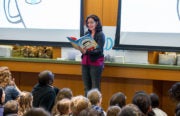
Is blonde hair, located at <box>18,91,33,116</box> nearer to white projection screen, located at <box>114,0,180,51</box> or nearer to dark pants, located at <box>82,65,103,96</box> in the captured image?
dark pants, located at <box>82,65,103,96</box>

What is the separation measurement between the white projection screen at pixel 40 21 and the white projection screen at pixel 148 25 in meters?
0.76

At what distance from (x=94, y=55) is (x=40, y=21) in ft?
5.18

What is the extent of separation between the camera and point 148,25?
19.8 feet

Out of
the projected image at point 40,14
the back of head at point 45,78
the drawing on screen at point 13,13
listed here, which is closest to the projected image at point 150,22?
the projected image at point 40,14

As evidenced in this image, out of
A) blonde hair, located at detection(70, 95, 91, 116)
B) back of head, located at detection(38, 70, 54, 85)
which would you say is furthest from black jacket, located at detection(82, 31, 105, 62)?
blonde hair, located at detection(70, 95, 91, 116)

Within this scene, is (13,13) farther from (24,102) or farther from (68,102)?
(68,102)

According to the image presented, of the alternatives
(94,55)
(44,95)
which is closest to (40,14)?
(94,55)

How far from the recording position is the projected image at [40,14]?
21.7 ft

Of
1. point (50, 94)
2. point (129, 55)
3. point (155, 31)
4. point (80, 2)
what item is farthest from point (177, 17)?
point (50, 94)

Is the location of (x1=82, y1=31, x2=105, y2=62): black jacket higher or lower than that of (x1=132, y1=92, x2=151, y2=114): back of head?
higher

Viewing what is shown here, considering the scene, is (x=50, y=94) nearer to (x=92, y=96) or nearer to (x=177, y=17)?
(x=92, y=96)

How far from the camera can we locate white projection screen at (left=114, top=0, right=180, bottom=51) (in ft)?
19.3

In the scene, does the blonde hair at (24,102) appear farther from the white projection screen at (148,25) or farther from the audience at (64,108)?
the white projection screen at (148,25)

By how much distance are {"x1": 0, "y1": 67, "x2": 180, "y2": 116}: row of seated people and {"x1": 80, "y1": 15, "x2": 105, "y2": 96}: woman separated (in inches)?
39.8
